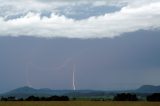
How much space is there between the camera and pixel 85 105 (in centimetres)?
6631

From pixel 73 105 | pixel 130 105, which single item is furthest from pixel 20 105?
pixel 130 105

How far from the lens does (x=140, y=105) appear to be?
2576 inches

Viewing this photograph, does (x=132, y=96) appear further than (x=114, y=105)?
Yes

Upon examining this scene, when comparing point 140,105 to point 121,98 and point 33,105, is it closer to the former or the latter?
point 33,105

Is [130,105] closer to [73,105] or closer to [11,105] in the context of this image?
[73,105]

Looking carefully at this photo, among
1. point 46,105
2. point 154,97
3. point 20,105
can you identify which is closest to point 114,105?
point 46,105

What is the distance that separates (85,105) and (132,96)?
4097 cm

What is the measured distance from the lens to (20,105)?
217 feet

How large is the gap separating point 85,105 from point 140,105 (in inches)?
338

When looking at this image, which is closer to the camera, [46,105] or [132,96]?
[46,105]

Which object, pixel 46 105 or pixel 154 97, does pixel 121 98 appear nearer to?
pixel 154 97

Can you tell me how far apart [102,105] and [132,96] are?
41235 mm

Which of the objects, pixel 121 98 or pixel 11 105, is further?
pixel 121 98

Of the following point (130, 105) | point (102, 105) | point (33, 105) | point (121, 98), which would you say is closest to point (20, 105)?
point (33, 105)
